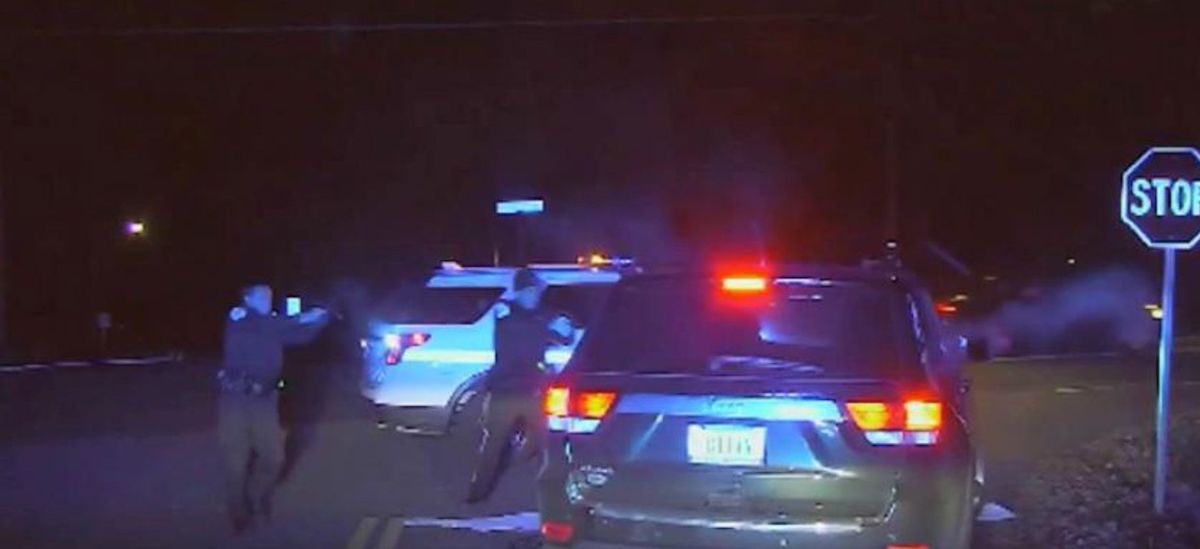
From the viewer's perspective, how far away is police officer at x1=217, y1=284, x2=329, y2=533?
1191cm

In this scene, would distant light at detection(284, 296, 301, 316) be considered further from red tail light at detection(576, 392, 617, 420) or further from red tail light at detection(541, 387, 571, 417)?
red tail light at detection(576, 392, 617, 420)

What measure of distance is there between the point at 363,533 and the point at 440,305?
473 centimetres

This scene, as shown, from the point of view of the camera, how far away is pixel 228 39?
125 feet

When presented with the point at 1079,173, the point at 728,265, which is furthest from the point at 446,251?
the point at 728,265

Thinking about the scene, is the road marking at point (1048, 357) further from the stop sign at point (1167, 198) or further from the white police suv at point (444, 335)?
the stop sign at point (1167, 198)

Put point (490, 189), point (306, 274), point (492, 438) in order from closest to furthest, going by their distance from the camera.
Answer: point (492, 438), point (306, 274), point (490, 189)

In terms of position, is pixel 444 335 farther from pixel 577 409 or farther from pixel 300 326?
pixel 577 409

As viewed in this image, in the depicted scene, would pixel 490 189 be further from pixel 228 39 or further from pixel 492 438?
pixel 492 438

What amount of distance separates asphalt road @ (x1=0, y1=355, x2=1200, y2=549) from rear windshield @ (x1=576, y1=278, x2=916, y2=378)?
3.36m

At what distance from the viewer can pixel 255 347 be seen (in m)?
11.9

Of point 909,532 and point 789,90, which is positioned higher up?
point 789,90

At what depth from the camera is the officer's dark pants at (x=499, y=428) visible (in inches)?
524

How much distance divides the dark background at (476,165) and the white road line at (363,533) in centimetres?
1774

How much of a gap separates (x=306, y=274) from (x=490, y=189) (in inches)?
240
